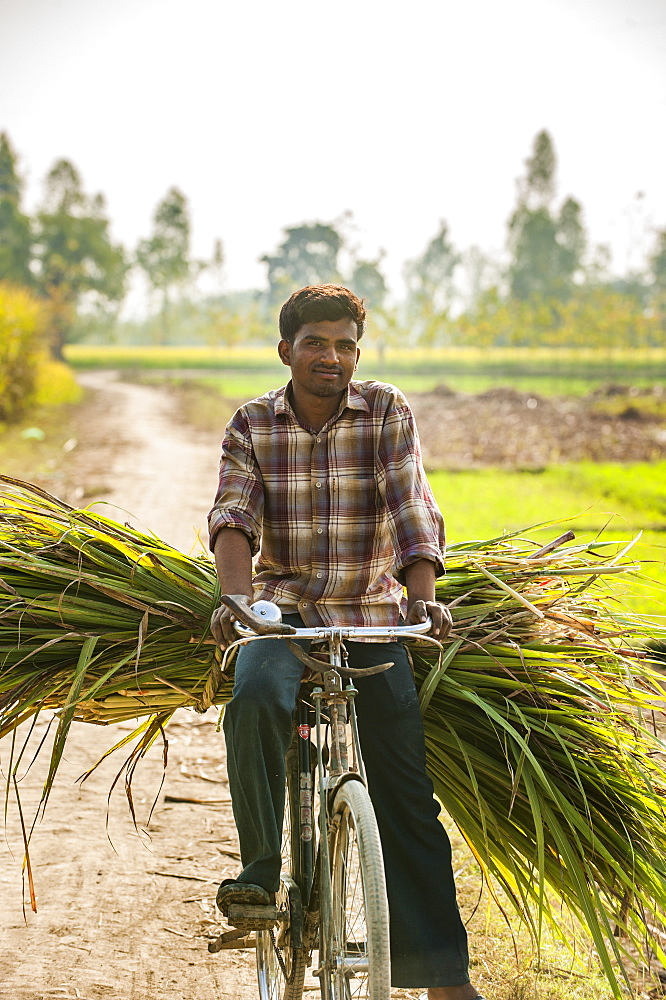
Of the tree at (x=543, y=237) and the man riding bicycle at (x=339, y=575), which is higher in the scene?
the tree at (x=543, y=237)

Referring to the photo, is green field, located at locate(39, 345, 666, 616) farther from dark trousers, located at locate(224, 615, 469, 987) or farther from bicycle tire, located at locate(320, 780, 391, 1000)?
bicycle tire, located at locate(320, 780, 391, 1000)

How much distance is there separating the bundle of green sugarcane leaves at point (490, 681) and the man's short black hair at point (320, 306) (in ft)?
2.49

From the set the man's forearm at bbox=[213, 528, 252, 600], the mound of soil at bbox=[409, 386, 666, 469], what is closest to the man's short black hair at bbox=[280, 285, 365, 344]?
the man's forearm at bbox=[213, 528, 252, 600]

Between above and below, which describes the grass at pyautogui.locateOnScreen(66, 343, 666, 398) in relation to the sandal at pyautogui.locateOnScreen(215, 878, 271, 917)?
above

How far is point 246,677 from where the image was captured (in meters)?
2.17

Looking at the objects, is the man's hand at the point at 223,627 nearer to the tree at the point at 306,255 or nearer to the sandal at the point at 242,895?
the sandal at the point at 242,895

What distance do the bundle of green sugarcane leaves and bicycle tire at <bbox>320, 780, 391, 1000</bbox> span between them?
0.43 metres

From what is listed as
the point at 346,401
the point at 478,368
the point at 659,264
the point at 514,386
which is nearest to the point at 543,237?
the point at 659,264

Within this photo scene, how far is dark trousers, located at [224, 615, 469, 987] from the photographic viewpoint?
2.15 meters

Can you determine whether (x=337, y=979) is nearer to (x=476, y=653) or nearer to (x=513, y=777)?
(x=513, y=777)

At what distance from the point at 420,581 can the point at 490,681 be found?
1.14 feet

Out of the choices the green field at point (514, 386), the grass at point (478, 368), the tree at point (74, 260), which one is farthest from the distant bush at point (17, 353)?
the tree at point (74, 260)

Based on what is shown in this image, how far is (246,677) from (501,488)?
12345 mm

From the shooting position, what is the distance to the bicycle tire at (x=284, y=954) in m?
2.34
